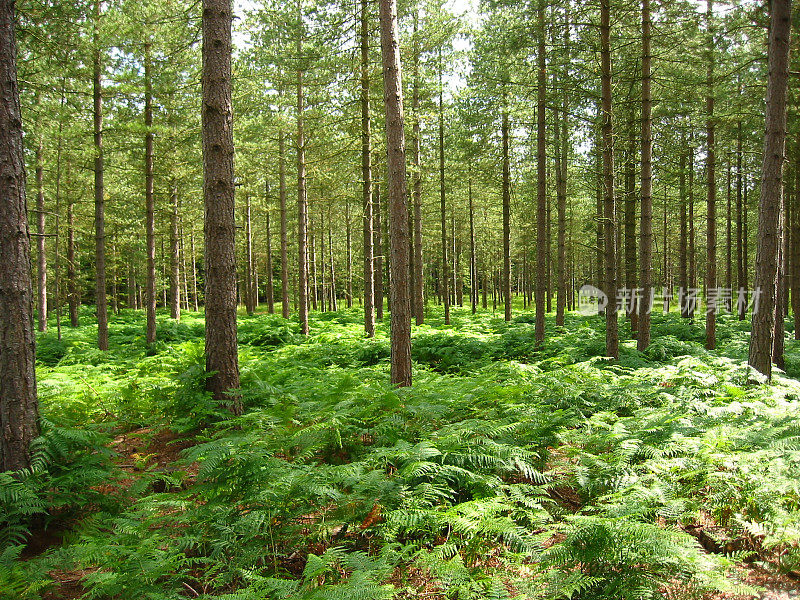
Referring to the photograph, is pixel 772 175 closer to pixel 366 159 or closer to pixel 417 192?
pixel 366 159

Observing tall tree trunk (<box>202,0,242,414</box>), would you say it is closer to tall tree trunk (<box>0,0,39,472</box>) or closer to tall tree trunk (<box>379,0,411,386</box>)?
tall tree trunk (<box>0,0,39,472</box>)

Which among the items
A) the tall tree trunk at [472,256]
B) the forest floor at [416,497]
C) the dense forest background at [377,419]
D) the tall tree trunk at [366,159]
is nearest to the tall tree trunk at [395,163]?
the dense forest background at [377,419]

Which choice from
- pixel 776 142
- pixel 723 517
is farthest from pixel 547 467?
pixel 776 142

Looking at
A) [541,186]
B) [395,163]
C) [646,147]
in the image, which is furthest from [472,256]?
[395,163]

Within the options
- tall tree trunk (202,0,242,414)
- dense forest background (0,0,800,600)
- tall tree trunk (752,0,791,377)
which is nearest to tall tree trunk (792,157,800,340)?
dense forest background (0,0,800,600)

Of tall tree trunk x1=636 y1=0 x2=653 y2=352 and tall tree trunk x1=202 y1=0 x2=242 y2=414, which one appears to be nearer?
tall tree trunk x1=202 y1=0 x2=242 y2=414

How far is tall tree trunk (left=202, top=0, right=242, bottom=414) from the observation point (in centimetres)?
627

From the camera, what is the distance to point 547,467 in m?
4.94

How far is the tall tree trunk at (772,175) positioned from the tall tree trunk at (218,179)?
8590mm

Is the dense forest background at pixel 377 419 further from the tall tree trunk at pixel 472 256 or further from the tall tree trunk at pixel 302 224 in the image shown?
the tall tree trunk at pixel 472 256

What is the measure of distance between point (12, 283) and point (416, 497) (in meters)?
4.47

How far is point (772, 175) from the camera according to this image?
7844mm

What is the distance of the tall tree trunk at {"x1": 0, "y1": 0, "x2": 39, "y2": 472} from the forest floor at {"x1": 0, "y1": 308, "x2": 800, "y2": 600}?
0.29 metres

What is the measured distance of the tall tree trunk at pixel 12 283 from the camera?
183 inches
